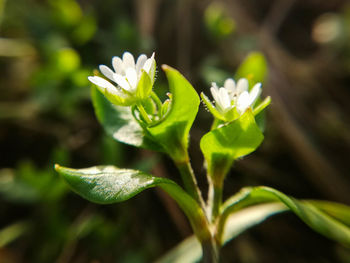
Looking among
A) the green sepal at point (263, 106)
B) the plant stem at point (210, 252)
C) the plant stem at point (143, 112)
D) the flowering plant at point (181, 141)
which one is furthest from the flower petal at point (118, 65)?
the plant stem at point (210, 252)

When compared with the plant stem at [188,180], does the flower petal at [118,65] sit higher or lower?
higher

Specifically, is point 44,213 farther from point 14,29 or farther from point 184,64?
point 14,29

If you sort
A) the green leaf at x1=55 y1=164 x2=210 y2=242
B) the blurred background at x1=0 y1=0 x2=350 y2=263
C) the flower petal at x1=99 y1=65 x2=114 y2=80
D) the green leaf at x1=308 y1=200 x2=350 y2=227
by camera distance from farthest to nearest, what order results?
the blurred background at x1=0 y1=0 x2=350 y2=263 → the green leaf at x1=308 y1=200 x2=350 y2=227 → the flower petal at x1=99 y1=65 x2=114 y2=80 → the green leaf at x1=55 y1=164 x2=210 y2=242

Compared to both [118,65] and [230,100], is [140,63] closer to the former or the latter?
[118,65]

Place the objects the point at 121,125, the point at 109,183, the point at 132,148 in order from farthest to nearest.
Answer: the point at 132,148 → the point at 121,125 → the point at 109,183

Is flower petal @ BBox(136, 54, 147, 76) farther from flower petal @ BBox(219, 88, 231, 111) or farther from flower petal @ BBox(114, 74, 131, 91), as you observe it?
flower petal @ BBox(219, 88, 231, 111)

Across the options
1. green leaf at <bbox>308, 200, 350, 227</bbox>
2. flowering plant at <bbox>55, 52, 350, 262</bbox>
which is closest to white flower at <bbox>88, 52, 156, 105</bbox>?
flowering plant at <bbox>55, 52, 350, 262</bbox>

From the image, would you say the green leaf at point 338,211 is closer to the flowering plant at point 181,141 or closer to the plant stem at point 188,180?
the flowering plant at point 181,141

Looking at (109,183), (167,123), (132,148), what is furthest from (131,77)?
(132,148)
